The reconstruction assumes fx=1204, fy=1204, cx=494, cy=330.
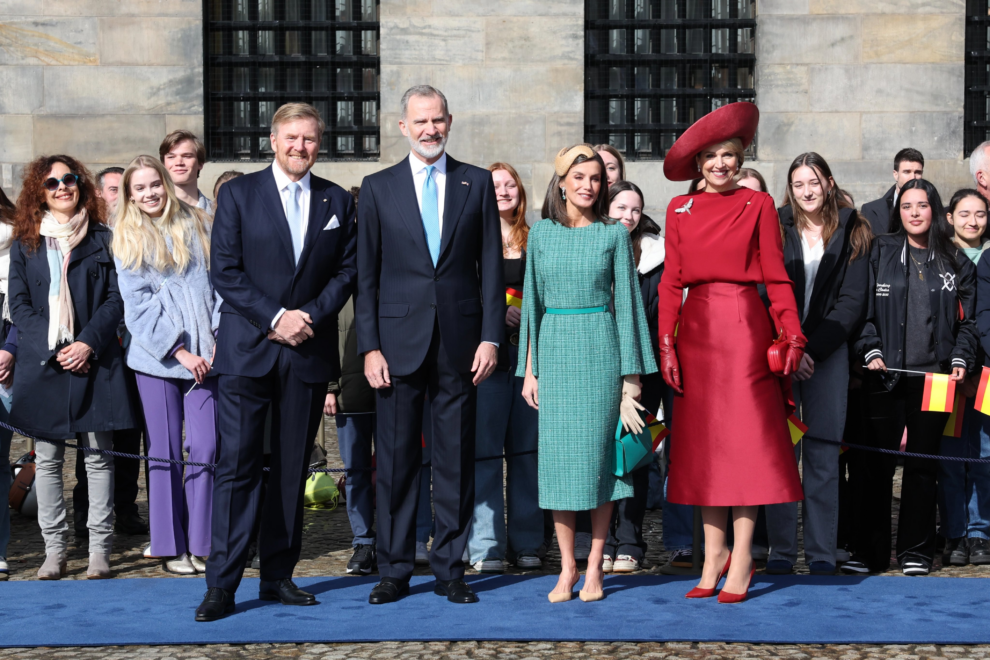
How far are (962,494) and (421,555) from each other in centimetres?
290

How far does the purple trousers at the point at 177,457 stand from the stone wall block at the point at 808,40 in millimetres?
6532

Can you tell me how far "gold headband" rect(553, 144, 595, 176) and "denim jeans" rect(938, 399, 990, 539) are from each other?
264cm

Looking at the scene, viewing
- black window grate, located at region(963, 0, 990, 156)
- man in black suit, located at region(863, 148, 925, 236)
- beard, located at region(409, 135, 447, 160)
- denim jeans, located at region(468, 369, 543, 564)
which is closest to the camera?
beard, located at region(409, 135, 447, 160)

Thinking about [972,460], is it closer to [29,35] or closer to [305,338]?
[305,338]

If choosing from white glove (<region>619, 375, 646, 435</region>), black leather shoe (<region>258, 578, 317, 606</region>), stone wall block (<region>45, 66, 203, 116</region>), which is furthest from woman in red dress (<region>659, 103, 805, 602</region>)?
stone wall block (<region>45, 66, 203, 116</region>)

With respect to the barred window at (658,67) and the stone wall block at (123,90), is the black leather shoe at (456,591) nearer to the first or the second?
the barred window at (658,67)

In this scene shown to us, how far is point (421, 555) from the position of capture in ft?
20.7

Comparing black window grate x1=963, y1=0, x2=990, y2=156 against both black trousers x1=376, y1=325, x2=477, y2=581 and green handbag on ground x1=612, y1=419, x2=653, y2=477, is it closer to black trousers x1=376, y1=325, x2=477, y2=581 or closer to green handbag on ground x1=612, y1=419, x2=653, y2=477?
green handbag on ground x1=612, y1=419, x2=653, y2=477

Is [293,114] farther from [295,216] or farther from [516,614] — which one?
[516,614]

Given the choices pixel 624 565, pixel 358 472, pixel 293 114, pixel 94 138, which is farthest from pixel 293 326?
pixel 94 138

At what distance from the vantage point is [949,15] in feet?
A: 34.5

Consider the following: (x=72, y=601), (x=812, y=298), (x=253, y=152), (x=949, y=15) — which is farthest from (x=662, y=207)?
(x=72, y=601)

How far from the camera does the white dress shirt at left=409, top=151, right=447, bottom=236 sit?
5.43 m

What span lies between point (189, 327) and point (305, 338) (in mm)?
1104
